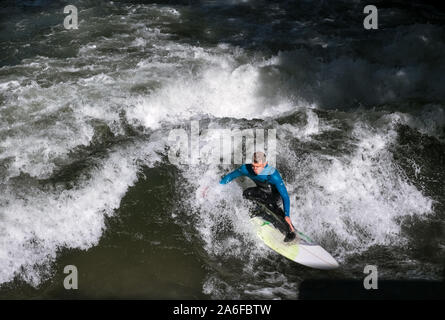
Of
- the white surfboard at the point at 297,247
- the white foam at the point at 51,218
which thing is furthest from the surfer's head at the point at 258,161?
the white foam at the point at 51,218

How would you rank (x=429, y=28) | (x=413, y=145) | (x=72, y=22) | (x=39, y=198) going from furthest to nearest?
(x=72, y=22)
(x=429, y=28)
(x=413, y=145)
(x=39, y=198)

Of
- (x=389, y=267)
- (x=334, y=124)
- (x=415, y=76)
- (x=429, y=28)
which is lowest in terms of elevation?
(x=389, y=267)

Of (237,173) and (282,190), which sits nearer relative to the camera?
(282,190)

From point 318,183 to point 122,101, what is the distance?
13.0ft

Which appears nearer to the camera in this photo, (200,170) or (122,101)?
(200,170)

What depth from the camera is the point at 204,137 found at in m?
7.25

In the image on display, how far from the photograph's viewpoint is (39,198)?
5723 mm

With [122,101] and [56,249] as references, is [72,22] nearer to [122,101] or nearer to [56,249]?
[122,101]

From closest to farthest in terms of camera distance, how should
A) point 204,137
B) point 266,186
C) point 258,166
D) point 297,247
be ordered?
point 297,247
point 258,166
point 266,186
point 204,137

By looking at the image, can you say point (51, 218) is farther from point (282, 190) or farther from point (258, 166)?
point (282, 190)

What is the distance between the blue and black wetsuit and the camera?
5445 mm

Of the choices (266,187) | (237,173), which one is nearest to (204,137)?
(237,173)

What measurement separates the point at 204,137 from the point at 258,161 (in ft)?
6.59

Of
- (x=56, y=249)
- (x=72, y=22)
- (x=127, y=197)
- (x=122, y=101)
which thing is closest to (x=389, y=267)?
(x=127, y=197)
